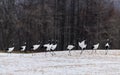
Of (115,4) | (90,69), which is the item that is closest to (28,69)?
(90,69)

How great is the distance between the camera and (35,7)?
7538cm

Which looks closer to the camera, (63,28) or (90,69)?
(90,69)

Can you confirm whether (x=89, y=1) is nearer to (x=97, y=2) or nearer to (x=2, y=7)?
(x=97, y=2)

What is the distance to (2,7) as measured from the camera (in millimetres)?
72875

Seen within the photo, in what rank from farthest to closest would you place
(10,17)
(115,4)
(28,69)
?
(115,4)
(10,17)
(28,69)

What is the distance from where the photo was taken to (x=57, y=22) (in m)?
75.2

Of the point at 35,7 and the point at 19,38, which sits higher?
the point at 35,7

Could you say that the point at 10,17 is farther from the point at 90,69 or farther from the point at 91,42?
the point at 90,69

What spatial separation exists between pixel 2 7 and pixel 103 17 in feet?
60.1

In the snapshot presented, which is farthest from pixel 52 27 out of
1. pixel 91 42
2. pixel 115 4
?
pixel 115 4

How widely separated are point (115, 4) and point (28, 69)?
62.0 metres

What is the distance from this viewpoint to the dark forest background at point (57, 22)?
2857 inches

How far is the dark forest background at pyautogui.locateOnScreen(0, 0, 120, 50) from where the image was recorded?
238 ft

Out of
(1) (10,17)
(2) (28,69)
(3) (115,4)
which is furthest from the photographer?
(3) (115,4)
